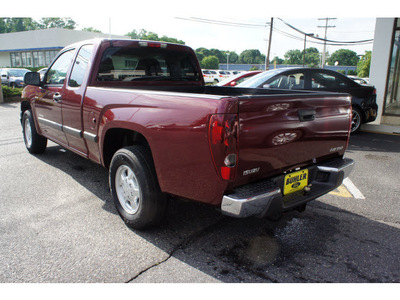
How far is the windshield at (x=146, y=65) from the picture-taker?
3.95 meters

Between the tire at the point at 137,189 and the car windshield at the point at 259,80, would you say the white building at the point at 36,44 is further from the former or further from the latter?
the tire at the point at 137,189

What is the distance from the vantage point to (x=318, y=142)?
2.97 meters

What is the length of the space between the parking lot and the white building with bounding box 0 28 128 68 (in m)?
42.5

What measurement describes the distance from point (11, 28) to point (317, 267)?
4556 inches

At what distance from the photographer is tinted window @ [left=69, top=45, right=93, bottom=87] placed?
13.0 feet

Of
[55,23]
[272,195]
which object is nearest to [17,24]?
[55,23]

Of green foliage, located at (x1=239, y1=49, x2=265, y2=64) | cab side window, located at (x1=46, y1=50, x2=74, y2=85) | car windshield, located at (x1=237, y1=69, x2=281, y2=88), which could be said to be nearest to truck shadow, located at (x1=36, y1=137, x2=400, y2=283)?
cab side window, located at (x1=46, y1=50, x2=74, y2=85)

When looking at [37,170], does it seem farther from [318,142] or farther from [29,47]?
[29,47]

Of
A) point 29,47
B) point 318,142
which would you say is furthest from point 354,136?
point 29,47

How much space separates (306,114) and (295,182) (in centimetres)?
59

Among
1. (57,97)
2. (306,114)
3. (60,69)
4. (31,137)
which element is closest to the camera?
(306,114)

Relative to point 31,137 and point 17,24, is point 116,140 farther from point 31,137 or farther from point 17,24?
point 17,24

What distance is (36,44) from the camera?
43.5 m

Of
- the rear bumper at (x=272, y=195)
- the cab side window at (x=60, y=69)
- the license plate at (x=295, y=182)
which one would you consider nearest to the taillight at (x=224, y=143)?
the rear bumper at (x=272, y=195)
